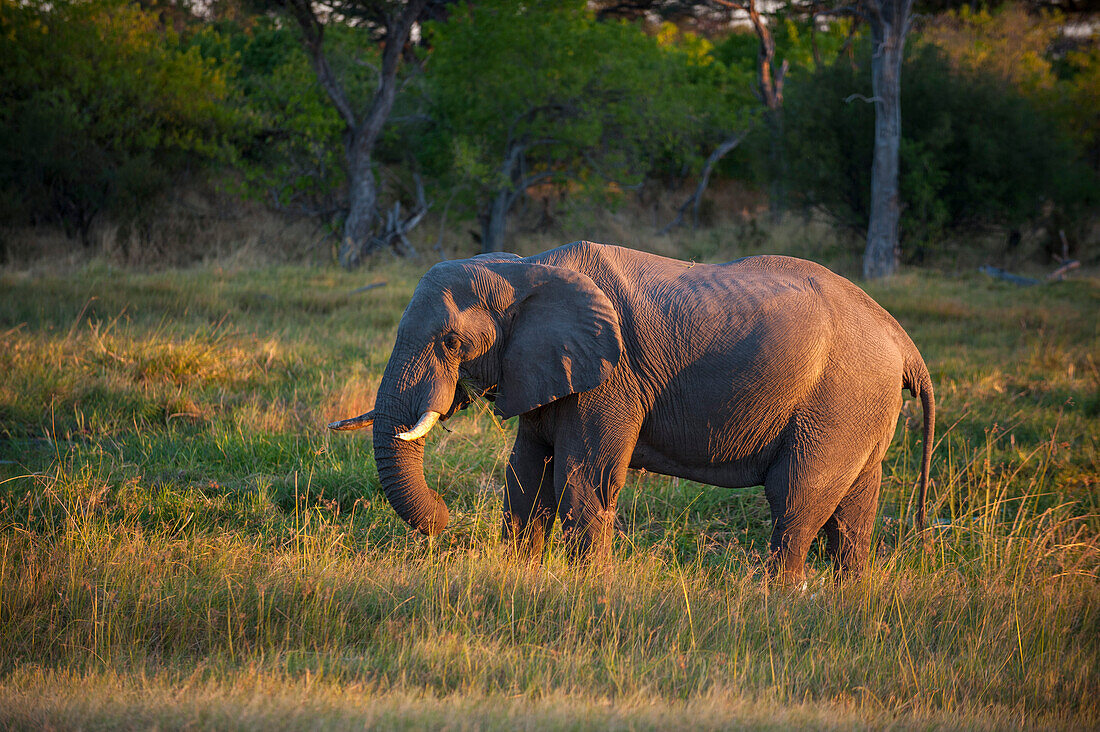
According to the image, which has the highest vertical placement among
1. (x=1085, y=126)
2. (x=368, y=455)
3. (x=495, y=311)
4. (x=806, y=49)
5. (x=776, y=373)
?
(x=806, y=49)

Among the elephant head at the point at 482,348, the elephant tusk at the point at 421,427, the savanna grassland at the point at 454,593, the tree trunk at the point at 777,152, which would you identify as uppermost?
the tree trunk at the point at 777,152

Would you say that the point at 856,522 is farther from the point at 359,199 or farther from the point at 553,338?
the point at 359,199

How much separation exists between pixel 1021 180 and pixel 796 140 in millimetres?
4551

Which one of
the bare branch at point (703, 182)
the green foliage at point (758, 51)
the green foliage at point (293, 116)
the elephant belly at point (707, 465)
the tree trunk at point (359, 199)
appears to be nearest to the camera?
the elephant belly at point (707, 465)

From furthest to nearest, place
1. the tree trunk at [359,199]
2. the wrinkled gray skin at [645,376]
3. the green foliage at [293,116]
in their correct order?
1. the green foliage at [293,116]
2. the tree trunk at [359,199]
3. the wrinkled gray skin at [645,376]

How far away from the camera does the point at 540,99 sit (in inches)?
719

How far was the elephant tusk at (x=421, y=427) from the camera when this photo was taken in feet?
12.2

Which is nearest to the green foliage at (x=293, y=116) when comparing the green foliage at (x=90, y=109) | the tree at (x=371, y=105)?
the tree at (x=371, y=105)

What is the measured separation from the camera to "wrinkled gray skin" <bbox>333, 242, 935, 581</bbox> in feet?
12.6

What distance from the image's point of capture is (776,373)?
12.8ft

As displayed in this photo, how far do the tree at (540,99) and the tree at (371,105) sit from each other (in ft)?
5.51

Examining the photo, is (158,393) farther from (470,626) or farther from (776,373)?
(776,373)

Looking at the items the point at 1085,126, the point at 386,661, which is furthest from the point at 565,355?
the point at 1085,126

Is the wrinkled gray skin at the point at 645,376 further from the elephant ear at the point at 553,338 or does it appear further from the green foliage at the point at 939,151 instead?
the green foliage at the point at 939,151
